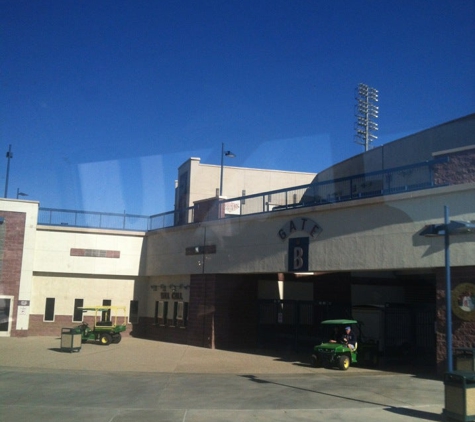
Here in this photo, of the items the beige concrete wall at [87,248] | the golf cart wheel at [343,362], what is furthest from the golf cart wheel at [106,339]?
the golf cart wheel at [343,362]

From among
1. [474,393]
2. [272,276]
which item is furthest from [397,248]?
[272,276]

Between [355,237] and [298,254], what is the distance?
2.95 m

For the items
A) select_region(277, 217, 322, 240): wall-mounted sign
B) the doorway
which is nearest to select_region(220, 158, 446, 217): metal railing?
select_region(277, 217, 322, 240): wall-mounted sign

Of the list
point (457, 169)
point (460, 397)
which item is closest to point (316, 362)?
point (457, 169)

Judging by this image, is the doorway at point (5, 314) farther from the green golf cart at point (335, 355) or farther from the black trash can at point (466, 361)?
the black trash can at point (466, 361)

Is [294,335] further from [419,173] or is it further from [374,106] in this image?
[374,106]

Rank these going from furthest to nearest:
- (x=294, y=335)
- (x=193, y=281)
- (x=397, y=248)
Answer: (x=193, y=281) → (x=294, y=335) → (x=397, y=248)

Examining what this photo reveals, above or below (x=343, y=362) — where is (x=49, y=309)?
above

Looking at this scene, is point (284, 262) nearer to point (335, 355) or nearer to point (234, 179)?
point (335, 355)

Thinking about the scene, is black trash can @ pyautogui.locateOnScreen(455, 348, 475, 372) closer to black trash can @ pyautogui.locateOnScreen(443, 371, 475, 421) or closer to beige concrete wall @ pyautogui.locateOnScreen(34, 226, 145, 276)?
black trash can @ pyautogui.locateOnScreen(443, 371, 475, 421)

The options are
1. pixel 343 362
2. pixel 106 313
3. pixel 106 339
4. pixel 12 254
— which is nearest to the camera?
pixel 343 362

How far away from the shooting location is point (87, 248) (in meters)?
33.3

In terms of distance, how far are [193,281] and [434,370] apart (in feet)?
43.2

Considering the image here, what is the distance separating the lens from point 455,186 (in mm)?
17688
